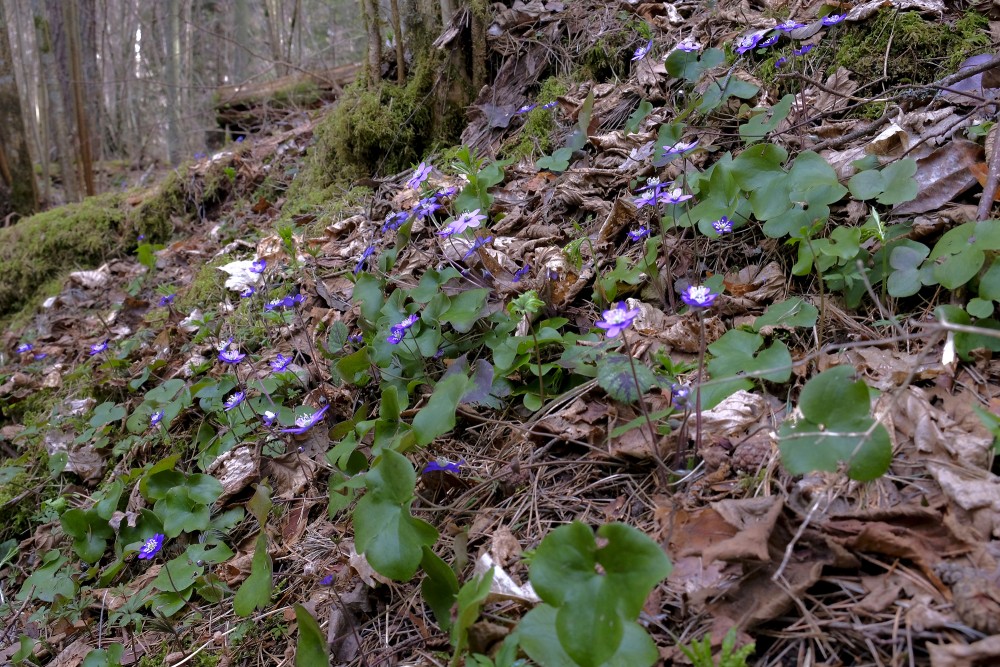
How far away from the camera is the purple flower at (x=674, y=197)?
1687 millimetres

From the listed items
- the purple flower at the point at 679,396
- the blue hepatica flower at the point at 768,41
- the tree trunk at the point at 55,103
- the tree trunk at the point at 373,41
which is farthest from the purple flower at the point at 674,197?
the tree trunk at the point at 55,103

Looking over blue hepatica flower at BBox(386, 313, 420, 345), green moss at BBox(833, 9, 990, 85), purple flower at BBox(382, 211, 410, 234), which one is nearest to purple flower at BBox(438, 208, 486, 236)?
blue hepatica flower at BBox(386, 313, 420, 345)

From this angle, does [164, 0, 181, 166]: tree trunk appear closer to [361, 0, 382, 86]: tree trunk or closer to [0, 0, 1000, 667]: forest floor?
[361, 0, 382, 86]: tree trunk

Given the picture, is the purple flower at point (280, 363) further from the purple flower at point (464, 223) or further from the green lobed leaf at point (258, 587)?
the green lobed leaf at point (258, 587)

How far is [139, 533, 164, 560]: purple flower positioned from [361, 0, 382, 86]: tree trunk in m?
2.57

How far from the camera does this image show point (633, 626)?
1.00 metres

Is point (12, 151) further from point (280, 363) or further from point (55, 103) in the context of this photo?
point (280, 363)

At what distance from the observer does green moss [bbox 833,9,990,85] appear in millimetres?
1948

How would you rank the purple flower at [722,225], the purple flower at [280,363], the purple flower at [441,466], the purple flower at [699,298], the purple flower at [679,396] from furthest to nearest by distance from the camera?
the purple flower at [280,363] < the purple flower at [722,225] < the purple flower at [441,466] < the purple flower at [679,396] < the purple flower at [699,298]

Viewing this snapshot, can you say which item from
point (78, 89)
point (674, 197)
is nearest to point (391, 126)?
point (674, 197)

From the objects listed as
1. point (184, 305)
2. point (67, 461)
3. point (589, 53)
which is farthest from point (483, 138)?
point (67, 461)

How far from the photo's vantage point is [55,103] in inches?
237

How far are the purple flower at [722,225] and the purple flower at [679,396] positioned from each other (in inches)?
22.5

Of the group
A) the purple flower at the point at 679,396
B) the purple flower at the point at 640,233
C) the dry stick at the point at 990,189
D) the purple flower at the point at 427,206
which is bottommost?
the purple flower at the point at 679,396
